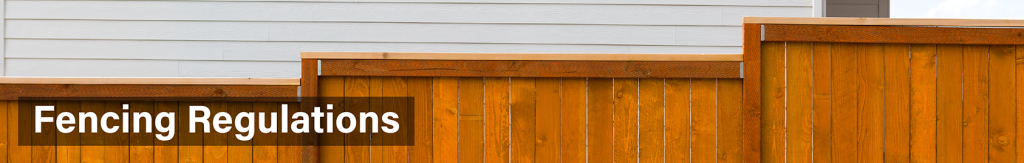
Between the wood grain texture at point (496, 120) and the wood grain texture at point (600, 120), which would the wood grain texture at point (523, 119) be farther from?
the wood grain texture at point (600, 120)

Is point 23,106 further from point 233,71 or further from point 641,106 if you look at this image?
point 641,106

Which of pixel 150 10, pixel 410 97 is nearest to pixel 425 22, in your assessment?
pixel 410 97

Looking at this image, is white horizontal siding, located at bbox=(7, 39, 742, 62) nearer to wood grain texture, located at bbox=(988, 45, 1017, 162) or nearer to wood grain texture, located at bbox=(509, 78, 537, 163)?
wood grain texture, located at bbox=(509, 78, 537, 163)

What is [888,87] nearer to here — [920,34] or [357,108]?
[920,34]

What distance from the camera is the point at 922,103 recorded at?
2238 mm

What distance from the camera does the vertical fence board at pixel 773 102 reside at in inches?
88.0

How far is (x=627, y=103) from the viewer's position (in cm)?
227

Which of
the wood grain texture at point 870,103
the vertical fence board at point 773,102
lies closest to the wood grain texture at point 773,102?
the vertical fence board at point 773,102

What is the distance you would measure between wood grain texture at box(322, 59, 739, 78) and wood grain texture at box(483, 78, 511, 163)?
45mm

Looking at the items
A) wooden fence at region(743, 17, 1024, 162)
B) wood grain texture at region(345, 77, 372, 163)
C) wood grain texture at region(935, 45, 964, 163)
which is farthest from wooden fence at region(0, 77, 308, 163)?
wood grain texture at region(935, 45, 964, 163)

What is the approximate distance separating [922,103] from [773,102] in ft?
1.52

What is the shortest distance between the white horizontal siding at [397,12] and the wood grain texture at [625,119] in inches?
39.4

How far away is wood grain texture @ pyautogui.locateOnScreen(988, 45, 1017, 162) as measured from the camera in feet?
7.26

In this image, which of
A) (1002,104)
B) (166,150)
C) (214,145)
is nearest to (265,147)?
(214,145)
